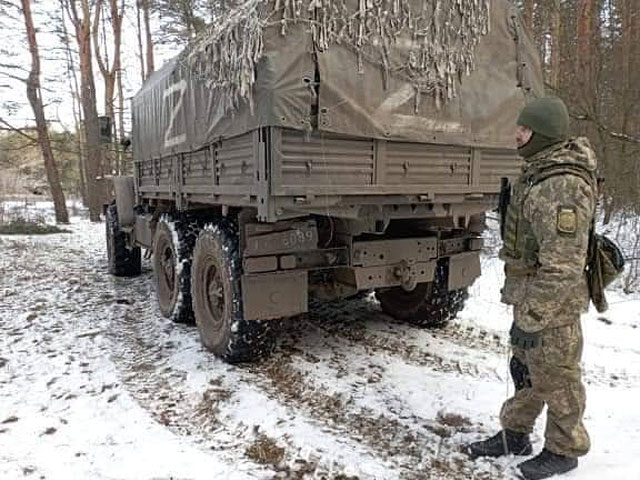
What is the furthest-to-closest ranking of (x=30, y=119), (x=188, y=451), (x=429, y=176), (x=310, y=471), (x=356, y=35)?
1. (x=30, y=119)
2. (x=429, y=176)
3. (x=356, y=35)
4. (x=188, y=451)
5. (x=310, y=471)

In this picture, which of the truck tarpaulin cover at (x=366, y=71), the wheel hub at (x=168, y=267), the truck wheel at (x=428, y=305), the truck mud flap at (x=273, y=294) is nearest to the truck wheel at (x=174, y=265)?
the wheel hub at (x=168, y=267)

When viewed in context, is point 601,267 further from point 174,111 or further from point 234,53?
point 174,111

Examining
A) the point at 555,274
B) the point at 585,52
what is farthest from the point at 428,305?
the point at 585,52

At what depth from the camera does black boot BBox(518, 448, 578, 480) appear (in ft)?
8.01

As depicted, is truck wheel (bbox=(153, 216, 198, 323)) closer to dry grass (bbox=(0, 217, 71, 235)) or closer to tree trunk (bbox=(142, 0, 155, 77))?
dry grass (bbox=(0, 217, 71, 235))

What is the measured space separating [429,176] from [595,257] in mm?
1618

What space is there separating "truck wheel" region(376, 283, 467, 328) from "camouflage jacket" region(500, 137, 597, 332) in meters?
2.57

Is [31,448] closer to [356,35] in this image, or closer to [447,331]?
[356,35]

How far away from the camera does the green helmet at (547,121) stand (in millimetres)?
2391

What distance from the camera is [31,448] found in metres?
2.92

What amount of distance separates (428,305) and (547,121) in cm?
295

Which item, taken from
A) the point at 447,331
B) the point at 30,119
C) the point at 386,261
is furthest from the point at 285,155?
the point at 30,119

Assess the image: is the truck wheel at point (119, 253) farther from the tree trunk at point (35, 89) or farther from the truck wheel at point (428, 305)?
the tree trunk at point (35, 89)

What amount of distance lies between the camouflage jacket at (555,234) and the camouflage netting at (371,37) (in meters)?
1.64
